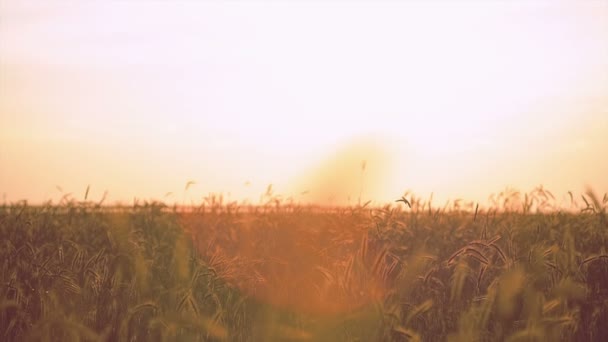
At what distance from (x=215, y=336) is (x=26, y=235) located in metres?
4.68

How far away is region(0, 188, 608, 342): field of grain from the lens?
311cm

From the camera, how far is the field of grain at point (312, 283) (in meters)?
3.11

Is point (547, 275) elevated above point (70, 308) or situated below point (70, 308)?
above

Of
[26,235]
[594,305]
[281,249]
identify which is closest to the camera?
[594,305]

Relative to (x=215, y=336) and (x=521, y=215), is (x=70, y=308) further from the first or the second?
(x=521, y=215)

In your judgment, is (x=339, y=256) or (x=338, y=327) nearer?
(x=338, y=327)

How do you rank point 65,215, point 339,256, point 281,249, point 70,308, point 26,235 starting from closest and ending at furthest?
point 70,308 → point 339,256 → point 281,249 → point 26,235 → point 65,215

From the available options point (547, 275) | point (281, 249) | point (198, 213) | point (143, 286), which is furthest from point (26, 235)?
point (547, 275)

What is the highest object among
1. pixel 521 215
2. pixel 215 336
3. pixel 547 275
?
pixel 521 215

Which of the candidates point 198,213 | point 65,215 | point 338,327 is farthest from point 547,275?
point 65,215

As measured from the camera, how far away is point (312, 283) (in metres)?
4.50

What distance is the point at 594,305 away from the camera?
13.9 feet

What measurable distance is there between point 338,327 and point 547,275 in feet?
5.46

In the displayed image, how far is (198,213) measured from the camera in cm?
838
